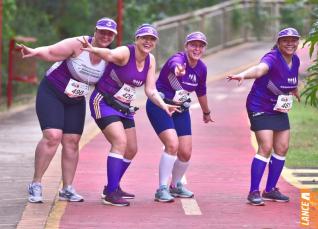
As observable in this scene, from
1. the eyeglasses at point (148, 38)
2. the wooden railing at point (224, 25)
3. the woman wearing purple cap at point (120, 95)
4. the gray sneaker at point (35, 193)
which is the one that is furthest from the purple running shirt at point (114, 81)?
the wooden railing at point (224, 25)

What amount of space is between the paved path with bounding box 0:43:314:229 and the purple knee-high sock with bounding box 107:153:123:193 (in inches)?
10.5

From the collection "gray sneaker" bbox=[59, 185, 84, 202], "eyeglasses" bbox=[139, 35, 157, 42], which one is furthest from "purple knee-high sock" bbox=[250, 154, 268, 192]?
"gray sneaker" bbox=[59, 185, 84, 202]

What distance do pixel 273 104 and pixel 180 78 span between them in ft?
3.49

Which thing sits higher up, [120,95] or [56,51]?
[56,51]

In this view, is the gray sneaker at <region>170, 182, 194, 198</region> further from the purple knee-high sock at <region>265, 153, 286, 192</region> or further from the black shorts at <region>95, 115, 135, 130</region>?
the black shorts at <region>95, 115, 135, 130</region>

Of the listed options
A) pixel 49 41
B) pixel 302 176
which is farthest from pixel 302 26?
pixel 302 176

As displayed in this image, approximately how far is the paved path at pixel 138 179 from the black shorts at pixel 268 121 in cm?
86

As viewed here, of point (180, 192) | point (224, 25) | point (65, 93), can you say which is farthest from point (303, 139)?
point (224, 25)

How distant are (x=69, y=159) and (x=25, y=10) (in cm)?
1825

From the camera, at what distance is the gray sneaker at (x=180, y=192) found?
36.3 feet

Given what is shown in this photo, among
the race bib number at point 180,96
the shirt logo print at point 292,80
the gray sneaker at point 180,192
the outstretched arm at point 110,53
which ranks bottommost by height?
the gray sneaker at point 180,192

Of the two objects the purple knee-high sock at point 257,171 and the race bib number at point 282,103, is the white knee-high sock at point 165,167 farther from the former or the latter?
the race bib number at point 282,103

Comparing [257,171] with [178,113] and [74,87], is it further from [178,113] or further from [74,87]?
[74,87]

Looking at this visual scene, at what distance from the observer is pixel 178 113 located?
11078mm
